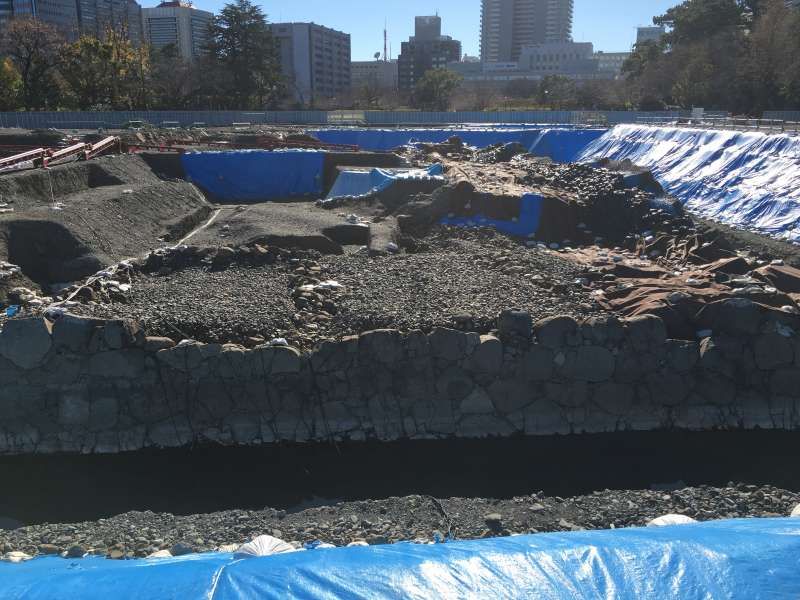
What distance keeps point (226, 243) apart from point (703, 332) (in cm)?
892

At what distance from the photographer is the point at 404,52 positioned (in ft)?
300

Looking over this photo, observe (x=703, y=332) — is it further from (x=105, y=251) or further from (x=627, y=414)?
(x=105, y=251)

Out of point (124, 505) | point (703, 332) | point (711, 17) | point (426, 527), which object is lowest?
point (124, 505)

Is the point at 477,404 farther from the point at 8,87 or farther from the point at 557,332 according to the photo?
the point at 8,87

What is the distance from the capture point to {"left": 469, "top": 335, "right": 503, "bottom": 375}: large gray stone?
7.55 metres

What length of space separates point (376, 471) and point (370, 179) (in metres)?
12.4

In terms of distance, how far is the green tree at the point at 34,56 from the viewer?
3459cm

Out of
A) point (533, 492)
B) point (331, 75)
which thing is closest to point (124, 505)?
point (533, 492)

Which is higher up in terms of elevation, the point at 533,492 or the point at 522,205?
the point at 522,205

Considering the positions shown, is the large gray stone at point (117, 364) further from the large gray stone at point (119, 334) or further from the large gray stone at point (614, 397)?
the large gray stone at point (614, 397)

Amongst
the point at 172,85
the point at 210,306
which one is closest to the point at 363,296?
the point at 210,306

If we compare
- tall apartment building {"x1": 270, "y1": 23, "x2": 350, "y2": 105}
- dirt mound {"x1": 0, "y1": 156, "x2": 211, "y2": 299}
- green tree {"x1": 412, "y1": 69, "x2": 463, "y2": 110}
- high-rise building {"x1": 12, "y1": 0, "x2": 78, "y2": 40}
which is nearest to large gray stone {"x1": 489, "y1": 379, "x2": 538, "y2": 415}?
dirt mound {"x1": 0, "y1": 156, "x2": 211, "y2": 299}

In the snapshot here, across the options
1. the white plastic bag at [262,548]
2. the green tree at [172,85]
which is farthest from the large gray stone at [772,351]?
the green tree at [172,85]

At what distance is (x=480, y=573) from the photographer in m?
2.98
